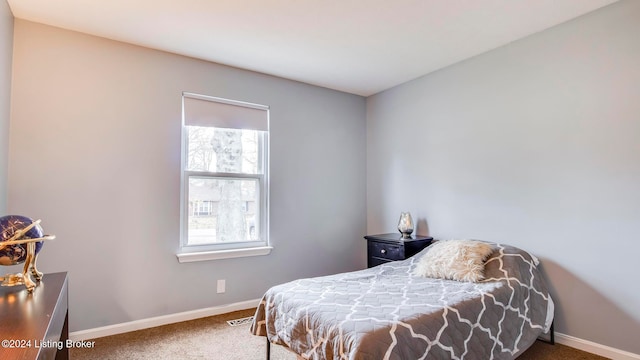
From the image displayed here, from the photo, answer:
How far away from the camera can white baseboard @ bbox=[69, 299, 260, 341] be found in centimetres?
258

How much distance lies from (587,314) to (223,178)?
123 inches

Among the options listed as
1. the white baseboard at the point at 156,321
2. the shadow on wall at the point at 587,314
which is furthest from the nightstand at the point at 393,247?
the white baseboard at the point at 156,321

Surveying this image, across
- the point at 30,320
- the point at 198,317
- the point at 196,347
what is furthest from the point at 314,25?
the point at 198,317

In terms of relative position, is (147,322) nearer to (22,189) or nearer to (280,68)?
(22,189)

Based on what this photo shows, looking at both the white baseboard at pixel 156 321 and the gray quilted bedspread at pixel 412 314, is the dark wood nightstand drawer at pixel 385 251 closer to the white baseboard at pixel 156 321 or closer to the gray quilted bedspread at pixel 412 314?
the gray quilted bedspread at pixel 412 314

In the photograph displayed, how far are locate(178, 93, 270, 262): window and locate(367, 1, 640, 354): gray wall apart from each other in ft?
5.70

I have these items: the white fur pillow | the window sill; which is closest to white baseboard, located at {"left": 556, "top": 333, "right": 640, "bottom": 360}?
the white fur pillow

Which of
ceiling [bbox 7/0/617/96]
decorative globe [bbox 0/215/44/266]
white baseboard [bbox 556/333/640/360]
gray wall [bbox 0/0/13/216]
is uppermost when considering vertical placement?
ceiling [bbox 7/0/617/96]

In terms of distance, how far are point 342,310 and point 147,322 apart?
6.26 feet

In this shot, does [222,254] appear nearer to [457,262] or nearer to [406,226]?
[406,226]

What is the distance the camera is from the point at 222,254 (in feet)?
10.3

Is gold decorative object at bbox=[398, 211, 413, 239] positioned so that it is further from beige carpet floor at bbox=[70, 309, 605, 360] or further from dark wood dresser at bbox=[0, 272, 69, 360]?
dark wood dresser at bbox=[0, 272, 69, 360]

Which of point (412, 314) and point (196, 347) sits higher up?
point (412, 314)

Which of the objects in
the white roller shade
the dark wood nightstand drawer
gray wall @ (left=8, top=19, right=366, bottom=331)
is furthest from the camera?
the dark wood nightstand drawer
